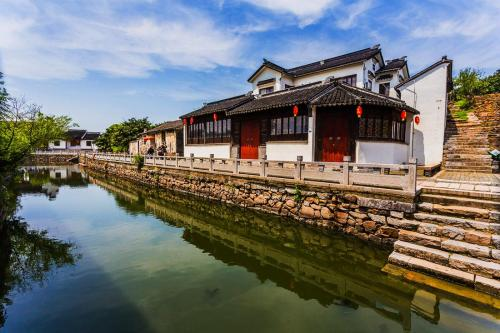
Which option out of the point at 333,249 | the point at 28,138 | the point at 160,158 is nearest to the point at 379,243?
the point at 333,249

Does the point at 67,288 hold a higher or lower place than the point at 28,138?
lower

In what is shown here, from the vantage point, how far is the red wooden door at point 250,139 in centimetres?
1608

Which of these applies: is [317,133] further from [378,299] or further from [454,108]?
[454,108]

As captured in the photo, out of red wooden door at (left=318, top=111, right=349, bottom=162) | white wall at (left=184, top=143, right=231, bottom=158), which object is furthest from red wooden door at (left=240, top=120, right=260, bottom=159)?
red wooden door at (left=318, top=111, right=349, bottom=162)

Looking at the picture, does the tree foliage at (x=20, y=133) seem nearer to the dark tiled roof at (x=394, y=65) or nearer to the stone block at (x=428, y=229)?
the stone block at (x=428, y=229)

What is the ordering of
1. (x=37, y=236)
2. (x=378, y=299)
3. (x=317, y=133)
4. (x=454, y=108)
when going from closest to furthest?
(x=378, y=299)
(x=37, y=236)
(x=317, y=133)
(x=454, y=108)

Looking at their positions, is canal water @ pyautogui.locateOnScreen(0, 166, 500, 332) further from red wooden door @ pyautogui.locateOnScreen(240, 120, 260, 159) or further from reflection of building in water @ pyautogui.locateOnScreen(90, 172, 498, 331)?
red wooden door @ pyautogui.locateOnScreen(240, 120, 260, 159)

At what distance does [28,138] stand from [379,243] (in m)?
14.6

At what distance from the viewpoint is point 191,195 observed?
53.7 feet

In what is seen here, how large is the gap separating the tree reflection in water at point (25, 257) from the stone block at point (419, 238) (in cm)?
872

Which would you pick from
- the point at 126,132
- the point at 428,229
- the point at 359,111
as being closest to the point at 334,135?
the point at 359,111

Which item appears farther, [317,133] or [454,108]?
[454,108]

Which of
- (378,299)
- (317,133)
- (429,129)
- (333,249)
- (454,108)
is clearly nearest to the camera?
(378,299)

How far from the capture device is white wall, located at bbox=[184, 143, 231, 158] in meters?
18.1
